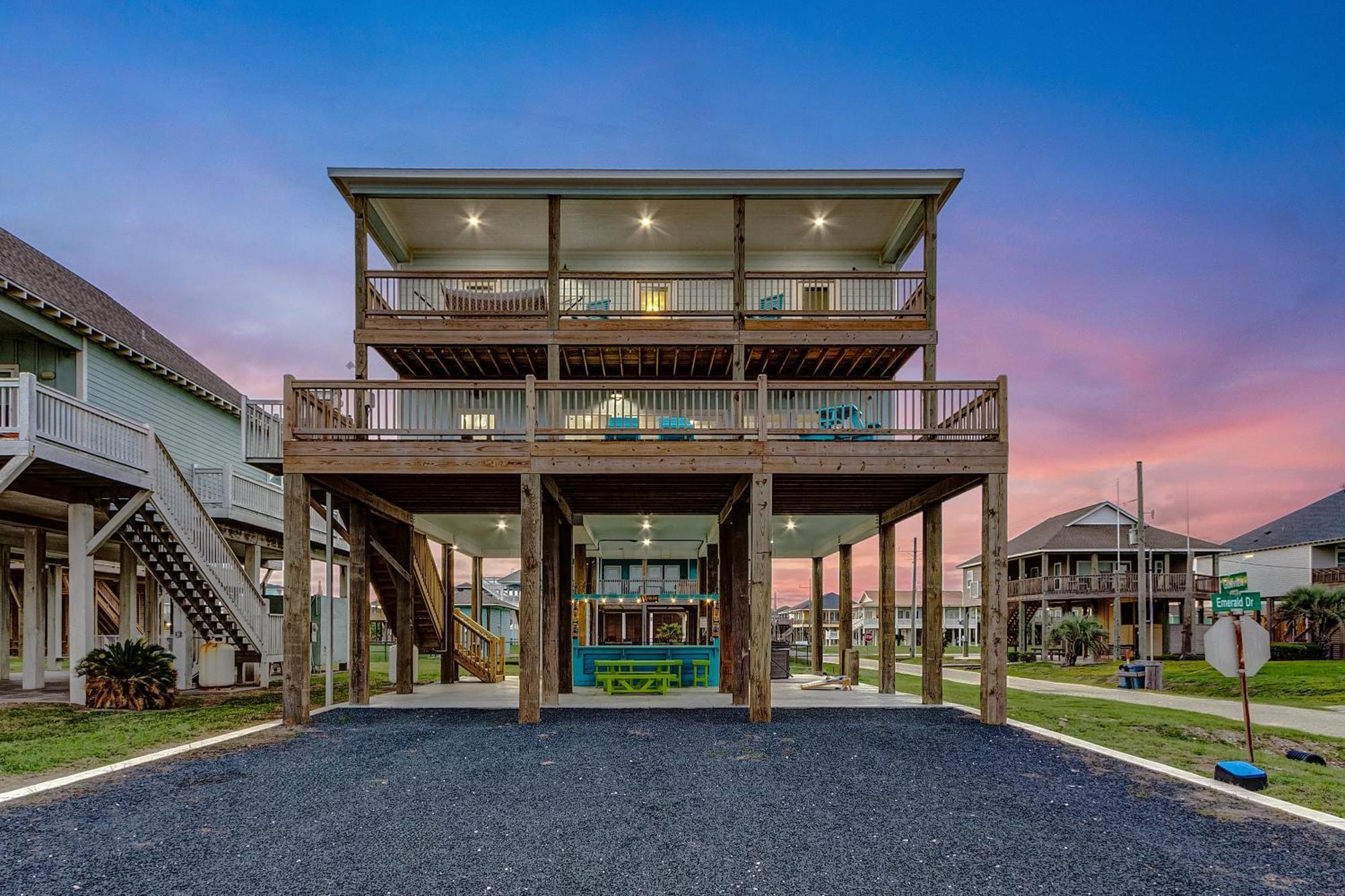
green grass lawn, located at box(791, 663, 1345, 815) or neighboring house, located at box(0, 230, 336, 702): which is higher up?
neighboring house, located at box(0, 230, 336, 702)

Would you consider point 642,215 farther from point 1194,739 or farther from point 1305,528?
point 1305,528

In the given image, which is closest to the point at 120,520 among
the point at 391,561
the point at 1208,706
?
the point at 391,561

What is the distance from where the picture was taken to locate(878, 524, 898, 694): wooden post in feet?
52.0

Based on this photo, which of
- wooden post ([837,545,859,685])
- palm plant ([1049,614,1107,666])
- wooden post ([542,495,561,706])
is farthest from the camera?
palm plant ([1049,614,1107,666])

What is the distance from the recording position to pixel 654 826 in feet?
20.8

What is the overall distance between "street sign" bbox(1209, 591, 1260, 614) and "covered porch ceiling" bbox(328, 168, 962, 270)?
8.51 m

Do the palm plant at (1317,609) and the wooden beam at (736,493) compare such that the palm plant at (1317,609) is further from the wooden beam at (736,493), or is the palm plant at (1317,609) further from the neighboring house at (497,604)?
the neighboring house at (497,604)

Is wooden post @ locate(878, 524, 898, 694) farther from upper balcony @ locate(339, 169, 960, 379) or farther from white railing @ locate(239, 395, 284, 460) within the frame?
white railing @ locate(239, 395, 284, 460)

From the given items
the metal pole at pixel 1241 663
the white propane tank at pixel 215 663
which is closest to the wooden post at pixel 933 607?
the metal pole at pixel 1241 663

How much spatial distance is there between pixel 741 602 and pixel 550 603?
12.4 feet

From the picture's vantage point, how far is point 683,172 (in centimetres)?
1465

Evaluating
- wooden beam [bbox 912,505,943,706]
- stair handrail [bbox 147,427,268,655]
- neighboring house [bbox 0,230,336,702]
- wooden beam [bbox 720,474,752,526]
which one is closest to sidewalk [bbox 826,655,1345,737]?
wooden beam [bbox 912,505,943,706]

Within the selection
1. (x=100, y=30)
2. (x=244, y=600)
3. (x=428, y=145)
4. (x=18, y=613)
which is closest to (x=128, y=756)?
(x=244, y=600)

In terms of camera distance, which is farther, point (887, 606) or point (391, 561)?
point (887, 606)
